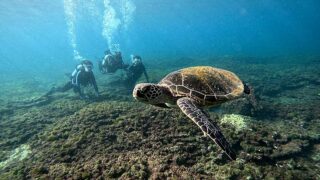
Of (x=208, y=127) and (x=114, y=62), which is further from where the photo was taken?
(x=114, y=62)

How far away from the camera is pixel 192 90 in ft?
17.4

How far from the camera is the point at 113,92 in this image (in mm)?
14516

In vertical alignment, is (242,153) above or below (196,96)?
below

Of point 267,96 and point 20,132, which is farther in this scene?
point 267,96

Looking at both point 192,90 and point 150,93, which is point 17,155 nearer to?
point 150,93

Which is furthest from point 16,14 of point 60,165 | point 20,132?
point 60,165

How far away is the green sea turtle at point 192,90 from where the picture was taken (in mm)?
4770

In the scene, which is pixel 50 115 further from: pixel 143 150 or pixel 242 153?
pixel 242 153

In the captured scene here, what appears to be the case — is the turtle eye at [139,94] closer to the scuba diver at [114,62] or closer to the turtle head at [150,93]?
the turtle head at [150,93]

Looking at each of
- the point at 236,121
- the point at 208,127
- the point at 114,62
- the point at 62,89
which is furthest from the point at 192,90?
the point at 62,89

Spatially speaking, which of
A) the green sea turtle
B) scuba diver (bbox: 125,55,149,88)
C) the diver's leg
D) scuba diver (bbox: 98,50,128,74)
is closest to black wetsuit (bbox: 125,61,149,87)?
scuba diver (bbox: 125,55,149,88)

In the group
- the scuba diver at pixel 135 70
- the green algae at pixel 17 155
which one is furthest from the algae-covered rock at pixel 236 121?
the scuba diver at pixel 135 70

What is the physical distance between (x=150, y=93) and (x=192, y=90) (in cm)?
96

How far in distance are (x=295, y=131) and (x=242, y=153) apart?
8.62 feet
